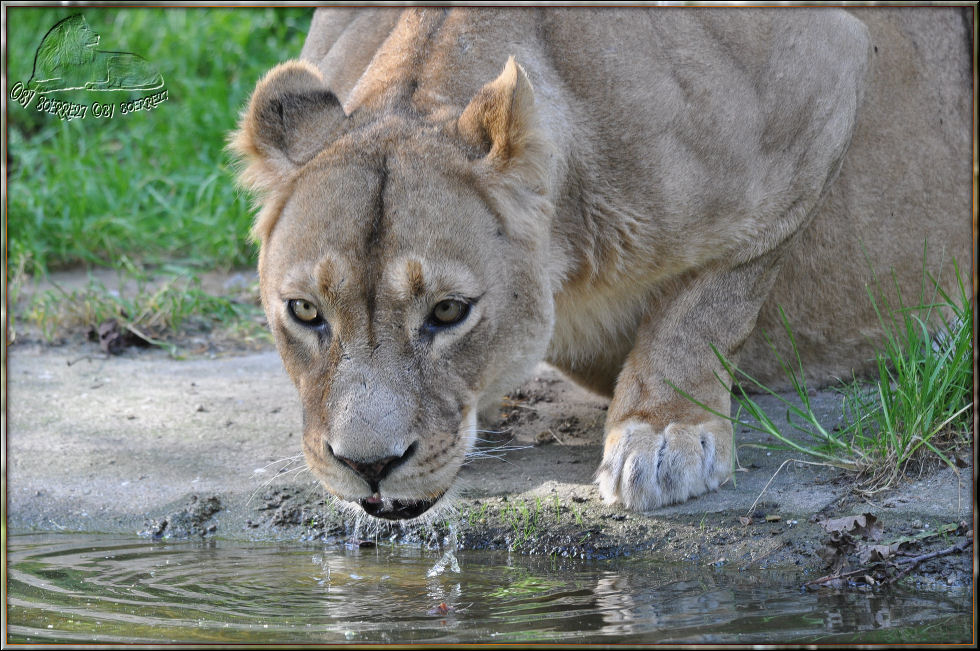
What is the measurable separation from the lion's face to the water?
303 mm

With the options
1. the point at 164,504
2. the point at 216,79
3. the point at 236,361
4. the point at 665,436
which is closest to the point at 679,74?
the point at 665,436

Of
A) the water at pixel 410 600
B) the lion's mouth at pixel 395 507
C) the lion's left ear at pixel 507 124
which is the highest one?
the lion's left ear at pixel 507 124

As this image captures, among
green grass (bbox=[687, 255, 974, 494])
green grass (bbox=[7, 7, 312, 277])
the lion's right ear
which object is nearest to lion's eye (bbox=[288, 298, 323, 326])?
the lion's right ear

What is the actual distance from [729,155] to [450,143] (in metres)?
1.01

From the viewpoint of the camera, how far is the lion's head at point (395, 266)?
3.23 meters

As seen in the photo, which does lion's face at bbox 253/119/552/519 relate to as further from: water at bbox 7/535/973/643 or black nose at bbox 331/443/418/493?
water at bbox 7/535/973/643

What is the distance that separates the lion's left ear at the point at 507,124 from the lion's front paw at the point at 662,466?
37.1 inches

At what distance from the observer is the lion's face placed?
10.6 ft

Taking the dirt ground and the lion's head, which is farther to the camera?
the dirt ground

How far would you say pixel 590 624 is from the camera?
3.13 meters

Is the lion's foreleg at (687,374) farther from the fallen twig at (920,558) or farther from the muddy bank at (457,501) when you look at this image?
the fallen twig at (920,558)

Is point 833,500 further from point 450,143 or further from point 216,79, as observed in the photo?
point 216,79

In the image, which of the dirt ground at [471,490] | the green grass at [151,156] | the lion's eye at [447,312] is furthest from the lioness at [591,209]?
the green grass at [151,156]

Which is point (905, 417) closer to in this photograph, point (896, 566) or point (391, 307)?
point (896, 566)
